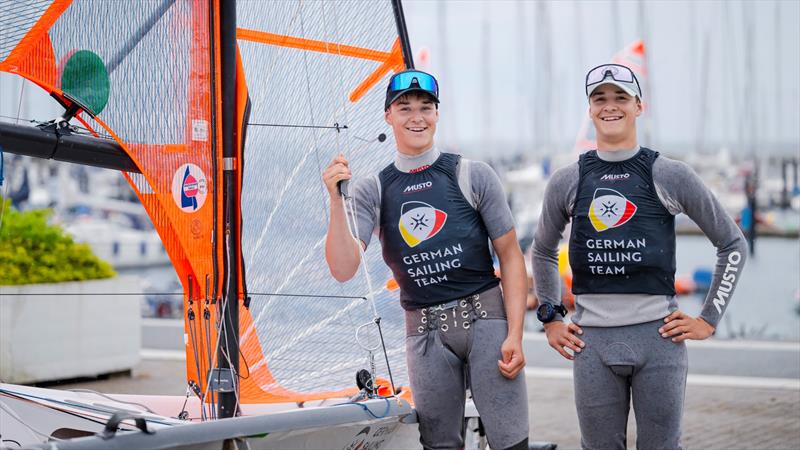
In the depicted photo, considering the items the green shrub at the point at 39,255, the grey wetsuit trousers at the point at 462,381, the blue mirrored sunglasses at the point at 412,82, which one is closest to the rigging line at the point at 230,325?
the grey wetsuit trousers at the point at 462,381

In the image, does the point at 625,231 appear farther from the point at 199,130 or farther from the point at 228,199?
the point at 199,130

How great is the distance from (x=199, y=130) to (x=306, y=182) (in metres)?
0.64

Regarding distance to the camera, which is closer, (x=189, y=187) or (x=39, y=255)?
(x=189, y=187)

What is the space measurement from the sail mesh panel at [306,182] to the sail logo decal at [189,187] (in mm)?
215

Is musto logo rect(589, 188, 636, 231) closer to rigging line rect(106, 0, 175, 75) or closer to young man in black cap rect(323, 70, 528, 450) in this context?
young man in black cap rect(323, 70, 528, 450)

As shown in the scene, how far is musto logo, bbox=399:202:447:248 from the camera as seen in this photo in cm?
342

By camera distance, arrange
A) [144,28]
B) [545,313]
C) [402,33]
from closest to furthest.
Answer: [545,313] → [144,28] → [402,33]

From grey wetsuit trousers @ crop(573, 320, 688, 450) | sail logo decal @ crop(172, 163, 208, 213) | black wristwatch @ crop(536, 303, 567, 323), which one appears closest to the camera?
grey wetsuit trousers @ crop(573, 320, 688, 450)

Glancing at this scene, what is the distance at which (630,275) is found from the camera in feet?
11.0

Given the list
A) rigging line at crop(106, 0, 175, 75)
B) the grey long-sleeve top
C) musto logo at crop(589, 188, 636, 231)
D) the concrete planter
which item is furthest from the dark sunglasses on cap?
the concrete planter

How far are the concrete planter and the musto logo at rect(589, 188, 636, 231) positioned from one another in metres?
4.73

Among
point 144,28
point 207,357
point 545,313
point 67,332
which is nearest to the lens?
point 545,313

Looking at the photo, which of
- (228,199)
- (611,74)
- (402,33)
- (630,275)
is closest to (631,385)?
(630,275)

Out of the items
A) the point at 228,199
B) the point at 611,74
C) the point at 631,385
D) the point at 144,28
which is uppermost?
the point at 144,28
